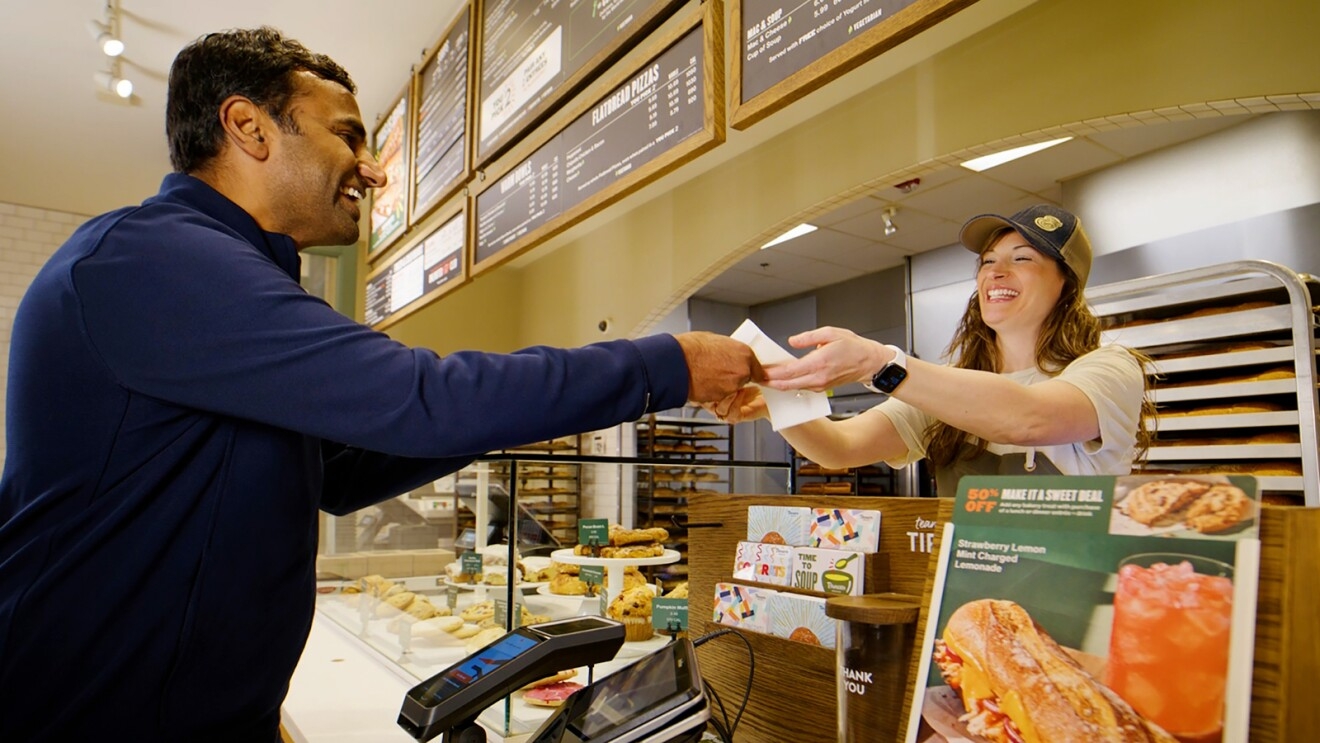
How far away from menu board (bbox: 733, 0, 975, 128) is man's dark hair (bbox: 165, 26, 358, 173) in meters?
0.94

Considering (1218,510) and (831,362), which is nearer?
(1218,510)

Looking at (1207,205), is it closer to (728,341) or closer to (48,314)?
(728,341)

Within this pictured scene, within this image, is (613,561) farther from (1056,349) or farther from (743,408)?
(1056,349)

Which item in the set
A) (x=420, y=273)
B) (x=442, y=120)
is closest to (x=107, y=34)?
(x=442, y=120)

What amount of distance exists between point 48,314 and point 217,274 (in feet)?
0.65

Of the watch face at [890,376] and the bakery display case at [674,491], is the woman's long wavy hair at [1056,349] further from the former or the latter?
the bakery display case at [674,491]

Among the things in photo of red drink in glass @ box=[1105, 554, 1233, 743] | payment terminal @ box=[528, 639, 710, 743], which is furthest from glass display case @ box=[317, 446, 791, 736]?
photo of red drink in glass @ box=[1105, 554, 1233, 743]

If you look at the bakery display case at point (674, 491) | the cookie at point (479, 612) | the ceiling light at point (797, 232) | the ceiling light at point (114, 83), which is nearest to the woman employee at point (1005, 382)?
the bakery display case at point (674, 491)

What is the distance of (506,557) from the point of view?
1652 millimetres

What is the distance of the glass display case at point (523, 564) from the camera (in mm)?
1669

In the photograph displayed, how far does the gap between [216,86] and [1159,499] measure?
1.28 metres

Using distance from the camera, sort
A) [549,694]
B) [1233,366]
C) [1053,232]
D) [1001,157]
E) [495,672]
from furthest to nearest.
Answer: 1. [1001,157]
2. [1233,366]
3. [549,694]
4. [1053,232]
5. [495,672]

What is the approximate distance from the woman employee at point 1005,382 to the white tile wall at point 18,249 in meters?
6.57

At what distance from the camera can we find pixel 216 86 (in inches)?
45.9
